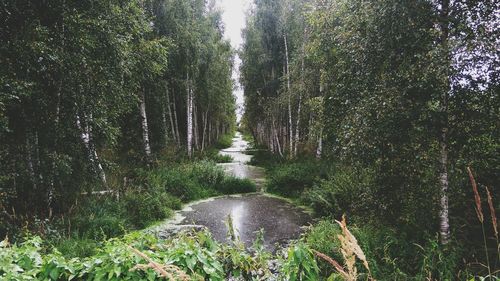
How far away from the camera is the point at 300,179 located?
1203cm

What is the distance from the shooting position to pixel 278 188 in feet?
41.1

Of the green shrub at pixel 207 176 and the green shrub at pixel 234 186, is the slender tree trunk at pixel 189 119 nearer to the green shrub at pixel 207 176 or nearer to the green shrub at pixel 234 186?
the green shrub at pixel 207 176

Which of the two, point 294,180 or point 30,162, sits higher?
point 30,162

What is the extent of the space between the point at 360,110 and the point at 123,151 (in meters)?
12.6

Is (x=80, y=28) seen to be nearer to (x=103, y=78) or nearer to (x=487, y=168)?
(x=103, y=78)

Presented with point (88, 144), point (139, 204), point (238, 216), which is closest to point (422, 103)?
point (238, 216)

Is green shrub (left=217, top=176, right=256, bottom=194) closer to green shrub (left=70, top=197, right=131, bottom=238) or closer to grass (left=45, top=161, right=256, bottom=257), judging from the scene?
grass (left=45, top=161, right=256, bottom=257)

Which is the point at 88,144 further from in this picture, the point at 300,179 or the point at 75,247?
the point at 300,179

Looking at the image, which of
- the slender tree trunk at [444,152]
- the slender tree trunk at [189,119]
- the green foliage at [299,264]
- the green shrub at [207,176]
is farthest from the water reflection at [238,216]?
the slender tree trunk at [189,119]

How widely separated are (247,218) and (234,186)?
3.67 metres

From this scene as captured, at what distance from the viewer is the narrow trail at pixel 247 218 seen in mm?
7762

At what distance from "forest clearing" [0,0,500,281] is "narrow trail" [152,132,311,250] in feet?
0.24

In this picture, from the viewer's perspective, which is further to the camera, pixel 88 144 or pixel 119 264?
pixel 88 144

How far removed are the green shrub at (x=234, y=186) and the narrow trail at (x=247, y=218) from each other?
54 cm
